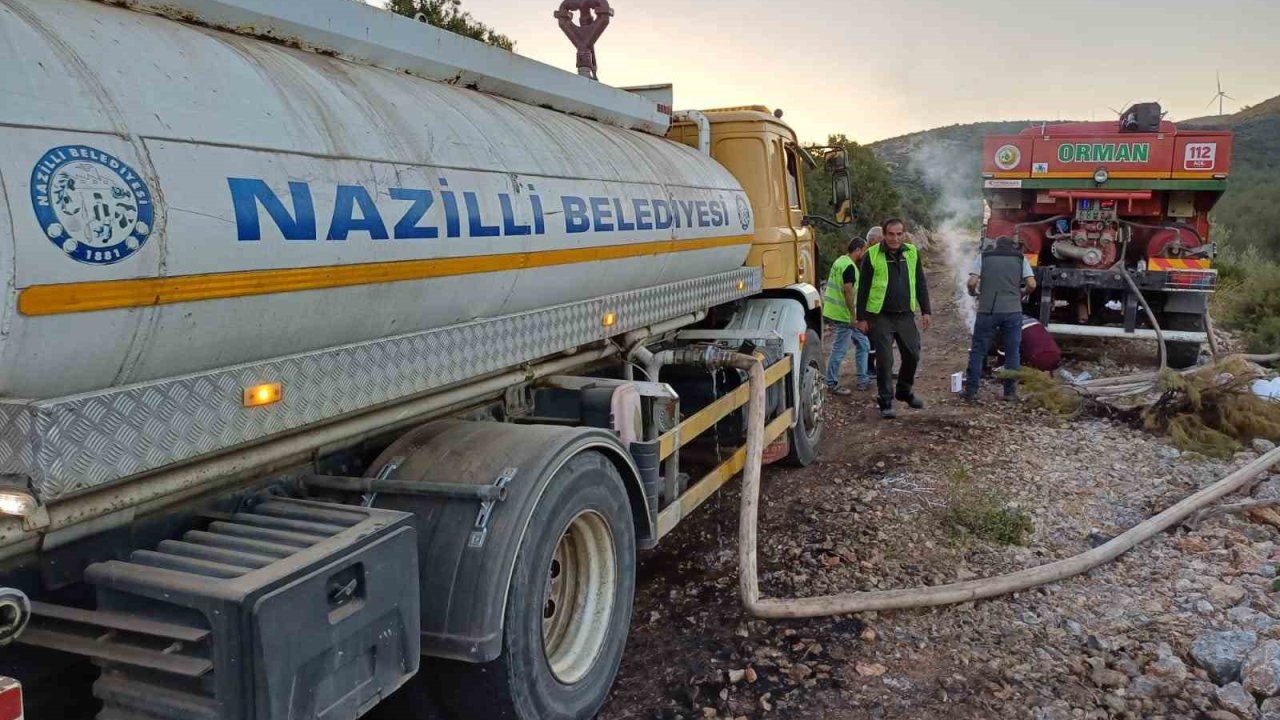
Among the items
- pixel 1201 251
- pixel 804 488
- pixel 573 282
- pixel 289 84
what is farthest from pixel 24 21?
pixel 1201 251

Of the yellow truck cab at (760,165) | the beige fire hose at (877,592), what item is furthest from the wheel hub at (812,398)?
the beige fire hose at (877,592)

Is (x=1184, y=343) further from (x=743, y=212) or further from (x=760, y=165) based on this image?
(x=743, y=212)

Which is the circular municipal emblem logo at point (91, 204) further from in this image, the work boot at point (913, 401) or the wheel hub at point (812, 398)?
the work boot at point (913, 401)

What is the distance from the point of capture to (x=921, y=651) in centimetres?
387

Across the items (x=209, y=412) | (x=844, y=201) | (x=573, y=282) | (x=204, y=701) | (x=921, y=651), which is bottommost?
(x=921, y=651)

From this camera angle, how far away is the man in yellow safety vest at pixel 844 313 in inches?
348

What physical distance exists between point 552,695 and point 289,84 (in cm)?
216

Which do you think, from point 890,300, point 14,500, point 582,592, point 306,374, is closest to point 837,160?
point 890,300

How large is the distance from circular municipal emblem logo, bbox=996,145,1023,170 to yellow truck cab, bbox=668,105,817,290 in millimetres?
5078

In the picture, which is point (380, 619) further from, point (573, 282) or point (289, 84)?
point (573, 282)

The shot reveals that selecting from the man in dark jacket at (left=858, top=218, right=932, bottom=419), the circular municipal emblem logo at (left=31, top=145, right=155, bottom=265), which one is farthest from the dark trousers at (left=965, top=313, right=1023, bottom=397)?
the circular municipal emblem logo at (left=31, top=145, right=155, bottom=265)

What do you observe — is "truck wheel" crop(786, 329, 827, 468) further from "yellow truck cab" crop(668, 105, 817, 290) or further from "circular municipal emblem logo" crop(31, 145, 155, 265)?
"circular municipal emblem logo" crop(31, 145, 155, 265)

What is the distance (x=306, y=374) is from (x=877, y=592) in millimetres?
2866

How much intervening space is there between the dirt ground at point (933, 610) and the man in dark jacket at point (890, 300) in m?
1.19
